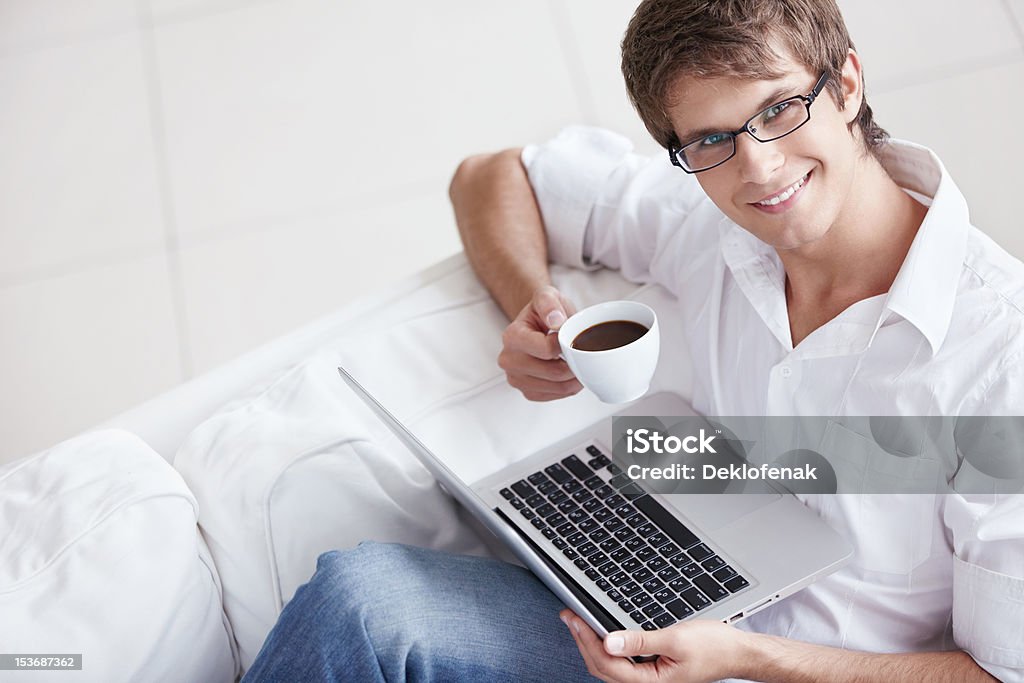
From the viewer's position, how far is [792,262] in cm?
141

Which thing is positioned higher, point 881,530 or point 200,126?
point 200,126

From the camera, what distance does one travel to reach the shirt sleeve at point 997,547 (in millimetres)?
1140

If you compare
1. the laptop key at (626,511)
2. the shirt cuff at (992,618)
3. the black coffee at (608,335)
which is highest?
the black coffee at (608,335)

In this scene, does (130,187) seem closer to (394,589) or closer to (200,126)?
(200,126)

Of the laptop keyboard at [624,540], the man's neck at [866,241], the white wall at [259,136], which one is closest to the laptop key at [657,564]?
the laptop keyboard at [624,540]

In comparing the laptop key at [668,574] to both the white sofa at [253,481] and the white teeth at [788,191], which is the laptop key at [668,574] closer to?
the white sofa at [253,481]

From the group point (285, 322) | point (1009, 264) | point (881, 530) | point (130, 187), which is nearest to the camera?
point (1009, 264)

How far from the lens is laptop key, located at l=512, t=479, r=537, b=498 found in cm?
147

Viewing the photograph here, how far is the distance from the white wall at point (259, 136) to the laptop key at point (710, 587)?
119 cm

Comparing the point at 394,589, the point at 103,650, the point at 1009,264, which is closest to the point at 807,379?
the point at 1009,264

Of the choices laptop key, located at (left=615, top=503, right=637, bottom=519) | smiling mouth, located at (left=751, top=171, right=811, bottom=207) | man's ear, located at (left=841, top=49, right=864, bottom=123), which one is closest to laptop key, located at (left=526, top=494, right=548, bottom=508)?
laptop key, located at (left=615, top=503, right=637, bottom=519)

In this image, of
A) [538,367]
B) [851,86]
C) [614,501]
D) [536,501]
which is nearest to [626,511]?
[614,501]

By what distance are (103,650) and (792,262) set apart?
38.5 inches

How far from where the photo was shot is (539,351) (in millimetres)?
1441
